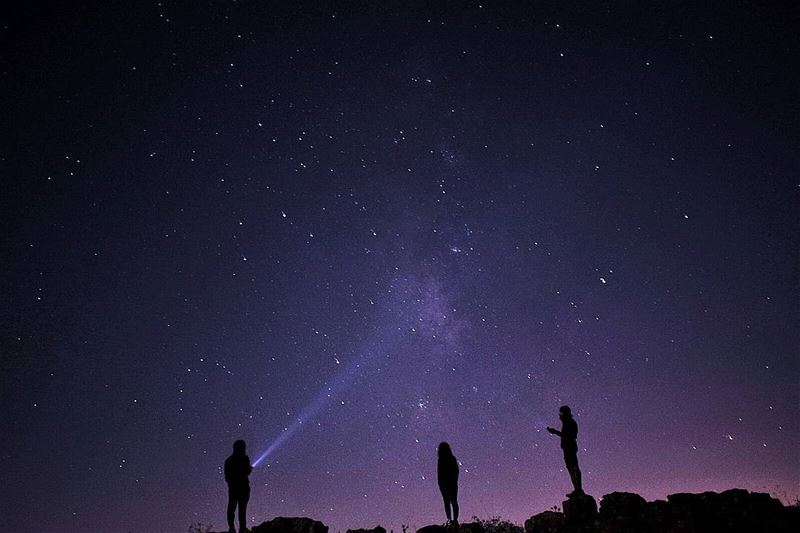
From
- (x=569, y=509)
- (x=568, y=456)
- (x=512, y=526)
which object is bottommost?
(x=512, y=526)

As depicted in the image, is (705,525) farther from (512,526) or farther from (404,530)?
(512,526)

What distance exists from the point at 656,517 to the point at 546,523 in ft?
7.53

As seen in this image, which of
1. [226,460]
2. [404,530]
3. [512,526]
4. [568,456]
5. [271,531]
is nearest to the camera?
[271,531]

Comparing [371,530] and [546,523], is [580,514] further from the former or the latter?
[371,530]

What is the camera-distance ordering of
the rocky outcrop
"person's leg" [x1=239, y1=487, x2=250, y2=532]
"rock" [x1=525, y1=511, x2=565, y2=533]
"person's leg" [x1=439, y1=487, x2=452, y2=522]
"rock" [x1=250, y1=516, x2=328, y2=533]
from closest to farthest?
the rocky outcrop, "rock" [x1=250, y1=516, x2=328, y2=533], "rock" [x1=525, y1=511, x2=565, y2=533], "person's leg" [x1=239, y1=487, x2=250, y2=532], "person's leg" [x1=439, y1=487, x2=452, y2=522]

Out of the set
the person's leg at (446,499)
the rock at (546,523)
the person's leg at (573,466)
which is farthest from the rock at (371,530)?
the person's leg at (573,466)

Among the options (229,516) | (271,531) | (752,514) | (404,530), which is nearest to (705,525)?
(752,514)

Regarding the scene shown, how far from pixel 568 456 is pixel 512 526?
9.24 metres

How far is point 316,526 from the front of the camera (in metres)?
10.6

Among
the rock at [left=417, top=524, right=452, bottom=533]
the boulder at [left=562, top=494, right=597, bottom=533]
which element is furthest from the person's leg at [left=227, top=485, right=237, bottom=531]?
the boulder at [left=562, top=494, right=597, bottom=533]

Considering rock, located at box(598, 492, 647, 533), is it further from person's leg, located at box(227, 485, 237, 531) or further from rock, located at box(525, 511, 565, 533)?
person's leg, located at box(227, 485, 237, 531)

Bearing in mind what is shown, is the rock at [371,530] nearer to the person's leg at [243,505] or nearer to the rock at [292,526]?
the rock at [292,526]

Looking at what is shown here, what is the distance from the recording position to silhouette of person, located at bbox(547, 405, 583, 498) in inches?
473

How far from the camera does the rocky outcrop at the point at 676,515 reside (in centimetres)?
995
